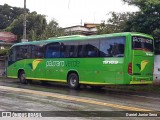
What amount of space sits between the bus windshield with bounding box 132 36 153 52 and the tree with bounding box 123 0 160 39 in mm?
2509

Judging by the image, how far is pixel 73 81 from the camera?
2030cm

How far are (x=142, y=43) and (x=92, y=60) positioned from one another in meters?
2.80

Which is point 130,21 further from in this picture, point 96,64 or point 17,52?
point 17,52

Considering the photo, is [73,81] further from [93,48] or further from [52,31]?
[52,31]

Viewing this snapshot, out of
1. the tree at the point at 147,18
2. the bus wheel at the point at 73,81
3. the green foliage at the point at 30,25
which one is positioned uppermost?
the green foliage at the point at 30,25

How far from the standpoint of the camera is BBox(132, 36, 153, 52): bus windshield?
1725 centimetres

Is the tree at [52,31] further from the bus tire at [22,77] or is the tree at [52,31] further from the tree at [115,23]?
the bus tire at [22,77]

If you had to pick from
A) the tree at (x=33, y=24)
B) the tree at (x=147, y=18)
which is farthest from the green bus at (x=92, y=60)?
the tree at (x=33, y=24)

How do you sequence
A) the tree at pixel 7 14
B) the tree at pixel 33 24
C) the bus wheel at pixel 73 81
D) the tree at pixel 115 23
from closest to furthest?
1. the bus wheel at pixel 73 81
2. the tree at pixel 115 23
3. the tree at pixel 33 24
4. the tree at pixel 7 14

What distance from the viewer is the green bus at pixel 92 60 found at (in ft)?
56.4

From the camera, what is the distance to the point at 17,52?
25281 mm

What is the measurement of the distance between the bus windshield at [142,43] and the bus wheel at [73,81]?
13.9 feet

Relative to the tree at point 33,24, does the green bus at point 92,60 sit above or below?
below

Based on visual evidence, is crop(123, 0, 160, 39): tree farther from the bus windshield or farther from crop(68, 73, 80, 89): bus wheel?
crop(68, 73, 80, 89): bus wheel
